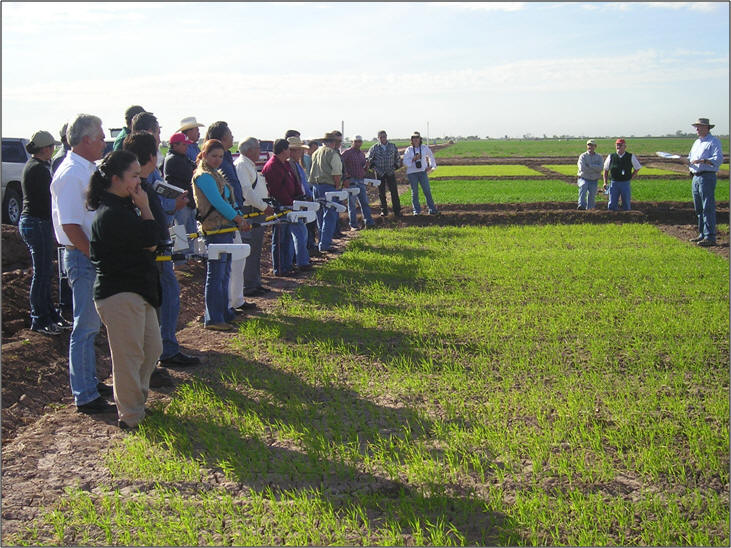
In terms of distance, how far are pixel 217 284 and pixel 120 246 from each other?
2.69 meters

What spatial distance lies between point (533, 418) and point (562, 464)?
81 cm

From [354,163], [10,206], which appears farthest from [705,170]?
[10,206]

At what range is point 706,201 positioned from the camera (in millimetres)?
12906

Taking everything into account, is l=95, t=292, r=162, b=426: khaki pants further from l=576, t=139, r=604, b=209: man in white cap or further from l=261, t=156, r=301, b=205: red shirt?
l=576, t=139, r=604, b=209: man in white cap

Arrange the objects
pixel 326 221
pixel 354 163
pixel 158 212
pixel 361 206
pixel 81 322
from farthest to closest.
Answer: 1. pixel 361 206
2. pixel 354 163
3. pixel 326 221
4. pixel 158 212
5. pixel 81 322

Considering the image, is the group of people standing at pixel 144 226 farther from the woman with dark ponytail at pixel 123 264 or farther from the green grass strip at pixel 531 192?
the green grass strip at pixel 531 192

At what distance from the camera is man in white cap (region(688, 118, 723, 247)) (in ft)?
41.1

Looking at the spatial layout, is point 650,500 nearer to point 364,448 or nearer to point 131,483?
point 364,448

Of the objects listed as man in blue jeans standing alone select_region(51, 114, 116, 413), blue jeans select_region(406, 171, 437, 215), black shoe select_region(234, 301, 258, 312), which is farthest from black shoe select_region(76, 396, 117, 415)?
blue jeans select_region(406, 171, 437, 215)

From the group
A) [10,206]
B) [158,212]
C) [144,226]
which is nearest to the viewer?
[144,226]

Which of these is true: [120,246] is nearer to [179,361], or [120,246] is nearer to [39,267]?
[179,361]

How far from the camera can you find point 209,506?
159 inches

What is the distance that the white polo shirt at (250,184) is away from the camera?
29.2 feet

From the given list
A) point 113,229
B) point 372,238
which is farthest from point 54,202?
point 372,238
